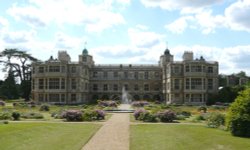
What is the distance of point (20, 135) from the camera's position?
16203 mm

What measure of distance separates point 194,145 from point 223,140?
1.62 metres

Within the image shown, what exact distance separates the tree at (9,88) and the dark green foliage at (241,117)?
58044mm

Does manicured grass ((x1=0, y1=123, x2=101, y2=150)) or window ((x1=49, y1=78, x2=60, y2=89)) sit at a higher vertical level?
window ((x1=49, y1=78, x2=60, y2=89))

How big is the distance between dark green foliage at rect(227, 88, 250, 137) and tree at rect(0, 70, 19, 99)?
190 feet

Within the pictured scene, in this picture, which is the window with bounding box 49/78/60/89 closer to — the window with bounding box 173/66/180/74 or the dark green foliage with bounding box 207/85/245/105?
the window with bounding box 173/66/180/74

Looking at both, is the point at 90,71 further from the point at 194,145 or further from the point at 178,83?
the point at 194,145

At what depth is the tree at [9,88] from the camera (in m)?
68.8

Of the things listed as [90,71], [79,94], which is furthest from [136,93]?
[79,94]

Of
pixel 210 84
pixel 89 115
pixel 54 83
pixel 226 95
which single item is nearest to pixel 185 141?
pixel 89 115

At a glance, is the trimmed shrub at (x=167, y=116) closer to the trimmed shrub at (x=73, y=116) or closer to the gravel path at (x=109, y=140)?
the trimmed shrub at (x=73, y=116)

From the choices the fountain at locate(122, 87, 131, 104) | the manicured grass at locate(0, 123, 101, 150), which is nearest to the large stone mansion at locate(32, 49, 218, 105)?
the fountain at locate(122, 87, 131, 104)

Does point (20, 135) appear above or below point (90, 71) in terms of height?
below

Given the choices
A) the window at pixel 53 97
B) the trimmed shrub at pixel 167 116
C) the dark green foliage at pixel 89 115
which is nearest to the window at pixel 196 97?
the window at pixel 53 97

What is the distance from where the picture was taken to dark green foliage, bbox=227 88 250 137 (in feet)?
54.7
